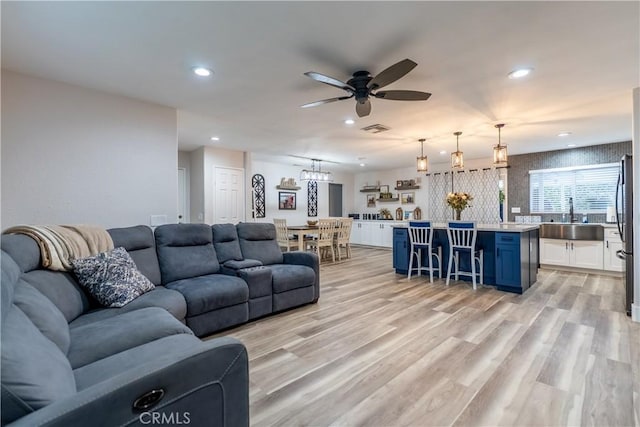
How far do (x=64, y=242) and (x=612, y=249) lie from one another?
24.3 ft

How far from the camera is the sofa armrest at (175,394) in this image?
0.83 metres

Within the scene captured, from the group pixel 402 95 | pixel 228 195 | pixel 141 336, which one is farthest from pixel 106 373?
pixel 228 195

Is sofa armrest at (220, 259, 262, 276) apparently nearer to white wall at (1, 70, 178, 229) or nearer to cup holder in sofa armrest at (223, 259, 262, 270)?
cup holder in sofa armrest at (223, 259, 262, 270)

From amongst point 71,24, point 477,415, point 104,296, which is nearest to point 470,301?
point 477,415

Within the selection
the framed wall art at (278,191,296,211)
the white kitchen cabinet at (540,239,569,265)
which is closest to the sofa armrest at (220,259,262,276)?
the framed wall art at (278,191,296,211)

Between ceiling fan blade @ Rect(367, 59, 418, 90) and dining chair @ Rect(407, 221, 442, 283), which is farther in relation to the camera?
dining chair @ Rect(407, 221, 442, 283)

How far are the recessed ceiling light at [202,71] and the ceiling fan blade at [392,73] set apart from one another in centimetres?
147

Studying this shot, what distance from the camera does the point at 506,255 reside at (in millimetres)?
4152

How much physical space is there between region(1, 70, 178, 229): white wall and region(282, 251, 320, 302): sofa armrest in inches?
63.9

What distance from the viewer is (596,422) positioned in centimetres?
160

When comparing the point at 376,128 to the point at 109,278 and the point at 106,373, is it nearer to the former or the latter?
the point at 109,278

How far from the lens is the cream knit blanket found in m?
2.02

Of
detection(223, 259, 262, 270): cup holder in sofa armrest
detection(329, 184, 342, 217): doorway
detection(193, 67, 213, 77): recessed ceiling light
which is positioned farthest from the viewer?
detection(329, 184, 342, 217): doorway

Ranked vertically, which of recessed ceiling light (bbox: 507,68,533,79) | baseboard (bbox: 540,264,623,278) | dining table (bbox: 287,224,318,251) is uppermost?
recessed ceiling light (bbox: 507,68,533,79)
